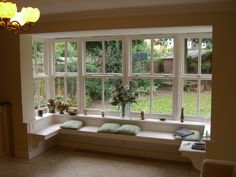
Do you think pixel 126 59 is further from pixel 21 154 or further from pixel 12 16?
pixel 12 16

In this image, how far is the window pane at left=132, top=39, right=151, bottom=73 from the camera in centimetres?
488

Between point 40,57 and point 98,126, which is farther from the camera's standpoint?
point 40,57

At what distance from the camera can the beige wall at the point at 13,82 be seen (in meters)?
4.51

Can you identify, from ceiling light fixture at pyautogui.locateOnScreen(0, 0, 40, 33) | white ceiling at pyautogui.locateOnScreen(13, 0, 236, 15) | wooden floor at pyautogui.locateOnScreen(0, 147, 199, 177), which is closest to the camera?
ceiling light fixture at pyautogui.locateOnScreen(0, 0, 40, 33)

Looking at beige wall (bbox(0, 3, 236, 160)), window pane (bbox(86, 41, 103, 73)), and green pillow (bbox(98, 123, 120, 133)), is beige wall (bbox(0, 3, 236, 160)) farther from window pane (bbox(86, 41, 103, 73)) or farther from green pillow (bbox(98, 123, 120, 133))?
green pillow (bbox(98, 123, 120, 133))

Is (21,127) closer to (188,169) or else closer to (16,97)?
(16,97)

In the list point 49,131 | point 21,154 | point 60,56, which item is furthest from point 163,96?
point 21,154

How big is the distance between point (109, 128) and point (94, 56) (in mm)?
1522

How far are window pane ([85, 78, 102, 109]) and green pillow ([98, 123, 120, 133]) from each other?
0.67m

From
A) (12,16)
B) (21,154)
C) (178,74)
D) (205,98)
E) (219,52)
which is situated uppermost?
(12,16)

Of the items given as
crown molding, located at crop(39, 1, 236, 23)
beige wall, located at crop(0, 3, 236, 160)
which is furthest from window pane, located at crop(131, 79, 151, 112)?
crown molding, located at crop(39, 1, 236, 23)

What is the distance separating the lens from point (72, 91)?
17.9ft

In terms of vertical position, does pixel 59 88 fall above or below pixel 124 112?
above

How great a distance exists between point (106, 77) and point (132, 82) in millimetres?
539
